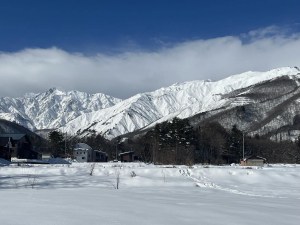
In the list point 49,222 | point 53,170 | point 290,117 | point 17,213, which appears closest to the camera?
point 49,222

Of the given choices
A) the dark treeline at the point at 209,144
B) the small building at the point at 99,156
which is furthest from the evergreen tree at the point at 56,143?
the small building at the point at 99,156

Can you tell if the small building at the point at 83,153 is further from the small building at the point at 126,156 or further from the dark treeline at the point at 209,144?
the small building at the point at 126,156

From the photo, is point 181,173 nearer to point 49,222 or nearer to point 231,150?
point 49,222

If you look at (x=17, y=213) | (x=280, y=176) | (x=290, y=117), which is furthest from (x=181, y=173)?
(x=290, y=117)

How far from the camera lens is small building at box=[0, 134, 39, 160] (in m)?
66.4

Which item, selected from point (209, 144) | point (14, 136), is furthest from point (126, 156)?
point (14, 136)

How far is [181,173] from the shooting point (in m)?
29.3

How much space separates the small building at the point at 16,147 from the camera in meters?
66.4

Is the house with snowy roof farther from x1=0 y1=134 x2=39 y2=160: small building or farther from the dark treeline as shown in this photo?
x1=0 y1=134 x2=39 y2=160: small building

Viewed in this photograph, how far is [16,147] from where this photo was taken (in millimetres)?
74812

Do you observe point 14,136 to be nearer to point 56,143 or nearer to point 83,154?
point 56,143

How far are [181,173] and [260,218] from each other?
22177 mm

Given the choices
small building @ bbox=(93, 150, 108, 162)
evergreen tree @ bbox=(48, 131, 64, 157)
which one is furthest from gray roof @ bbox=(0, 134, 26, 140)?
small building @ bbox=(93, 150, 108, 162)

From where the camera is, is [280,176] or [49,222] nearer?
[49,222]
